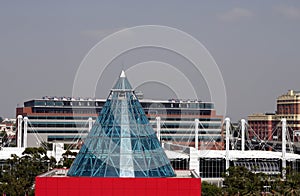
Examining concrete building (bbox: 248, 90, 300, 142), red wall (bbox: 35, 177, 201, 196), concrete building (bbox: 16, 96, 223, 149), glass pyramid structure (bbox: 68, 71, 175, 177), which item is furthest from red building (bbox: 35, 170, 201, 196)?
concrete building (bbox: 248, 90, 300, 142)

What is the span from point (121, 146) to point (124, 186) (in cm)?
498

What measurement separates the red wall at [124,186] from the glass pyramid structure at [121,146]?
2.43 m

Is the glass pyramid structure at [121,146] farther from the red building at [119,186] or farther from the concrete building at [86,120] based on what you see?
the concrete building at [86,120]

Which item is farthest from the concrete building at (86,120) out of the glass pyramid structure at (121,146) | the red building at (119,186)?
the red building at (119,186)

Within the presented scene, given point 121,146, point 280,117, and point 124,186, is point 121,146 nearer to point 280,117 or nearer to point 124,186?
point 124,186

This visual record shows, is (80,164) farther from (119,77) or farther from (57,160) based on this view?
(57,160)

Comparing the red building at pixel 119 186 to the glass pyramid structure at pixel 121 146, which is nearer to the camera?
the red building at pixel 119 186

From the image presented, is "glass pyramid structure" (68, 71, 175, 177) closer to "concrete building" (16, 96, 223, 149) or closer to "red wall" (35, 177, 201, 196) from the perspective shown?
"red wall" (35, 177, 201, 196)

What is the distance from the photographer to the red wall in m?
43.6

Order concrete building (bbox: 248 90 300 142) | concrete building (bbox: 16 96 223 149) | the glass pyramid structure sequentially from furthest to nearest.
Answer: concrete building (bbox: 248 90 300 142) → concrete building (bbox: 16 96 223 149) → the glass pyramid structure

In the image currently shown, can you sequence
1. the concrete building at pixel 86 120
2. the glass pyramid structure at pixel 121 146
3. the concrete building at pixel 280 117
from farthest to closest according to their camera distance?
the concrete building at pixel 280 117 < the concrete building at pixel 86 120 < the glass pyramid structure at pixel 121 146

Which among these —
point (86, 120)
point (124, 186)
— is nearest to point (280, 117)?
point (86, 120)

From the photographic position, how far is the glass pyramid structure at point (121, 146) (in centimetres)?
4672

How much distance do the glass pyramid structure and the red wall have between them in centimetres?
243
